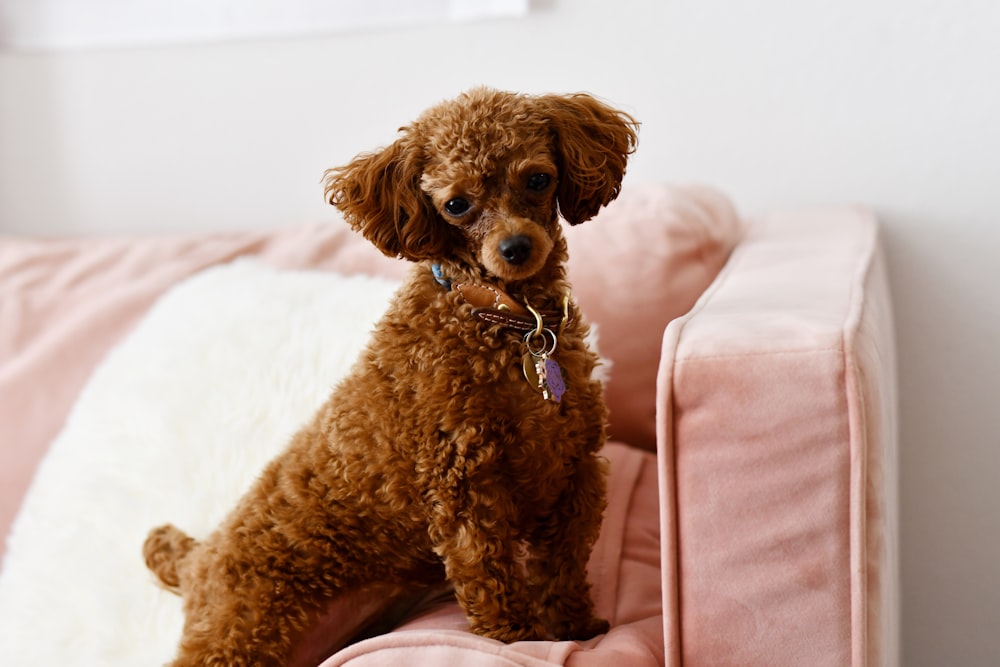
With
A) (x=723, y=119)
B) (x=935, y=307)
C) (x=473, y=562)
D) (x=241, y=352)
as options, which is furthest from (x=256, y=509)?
(x=935, y=307)

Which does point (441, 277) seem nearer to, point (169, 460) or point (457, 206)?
point (457, 206)

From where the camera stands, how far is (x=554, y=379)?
0.97 meters

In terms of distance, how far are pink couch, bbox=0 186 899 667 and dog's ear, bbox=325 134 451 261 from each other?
28 centimetres

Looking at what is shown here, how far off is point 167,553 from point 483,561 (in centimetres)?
48

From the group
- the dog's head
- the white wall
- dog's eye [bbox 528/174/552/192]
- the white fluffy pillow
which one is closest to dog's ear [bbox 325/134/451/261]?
the dog's head

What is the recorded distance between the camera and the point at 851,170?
1645mm

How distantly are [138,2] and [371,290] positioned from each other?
915 mm

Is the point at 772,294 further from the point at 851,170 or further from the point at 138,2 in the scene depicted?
the point at 138,2

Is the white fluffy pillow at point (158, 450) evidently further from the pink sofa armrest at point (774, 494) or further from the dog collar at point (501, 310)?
the pink sofa armrest at point (774, 494)

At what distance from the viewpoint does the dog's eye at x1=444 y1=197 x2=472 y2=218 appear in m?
0.94

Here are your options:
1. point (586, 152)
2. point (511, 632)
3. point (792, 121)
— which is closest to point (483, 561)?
point (511, 632)

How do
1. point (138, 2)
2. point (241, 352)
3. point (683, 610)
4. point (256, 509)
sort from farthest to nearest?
point (138, 2) < point (241, 352) < point (256, 509) < point (683, 610)

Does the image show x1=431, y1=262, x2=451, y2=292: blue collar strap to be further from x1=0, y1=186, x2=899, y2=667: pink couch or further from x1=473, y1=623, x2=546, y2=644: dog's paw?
x1=473, y1=623, x2=546, y2=644: dog's paw

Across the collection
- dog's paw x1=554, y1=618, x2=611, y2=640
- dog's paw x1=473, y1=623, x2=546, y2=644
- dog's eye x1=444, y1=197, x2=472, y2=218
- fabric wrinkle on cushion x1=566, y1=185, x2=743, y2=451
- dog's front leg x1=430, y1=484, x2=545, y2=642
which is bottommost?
dog's paw x1=554, y1=618, x2=611, y2=640
